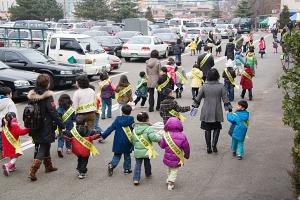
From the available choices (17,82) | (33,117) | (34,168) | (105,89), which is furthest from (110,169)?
(17,82)

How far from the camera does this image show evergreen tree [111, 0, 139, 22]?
6844cm

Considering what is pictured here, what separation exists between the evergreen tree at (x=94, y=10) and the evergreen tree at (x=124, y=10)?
1819mm

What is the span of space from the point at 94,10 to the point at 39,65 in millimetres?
54522

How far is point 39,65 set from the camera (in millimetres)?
17625

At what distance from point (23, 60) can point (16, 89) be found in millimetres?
3084

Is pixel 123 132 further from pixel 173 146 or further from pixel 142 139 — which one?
pixel 173 146

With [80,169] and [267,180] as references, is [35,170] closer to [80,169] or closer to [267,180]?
[80,169]

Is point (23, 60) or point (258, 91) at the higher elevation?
point (23, 60)

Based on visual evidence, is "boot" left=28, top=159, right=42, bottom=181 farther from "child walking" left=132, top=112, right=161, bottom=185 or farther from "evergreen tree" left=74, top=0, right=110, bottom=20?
"evergreen tree" left=74, top=0, right=110, bottom=20

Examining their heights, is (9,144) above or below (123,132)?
below

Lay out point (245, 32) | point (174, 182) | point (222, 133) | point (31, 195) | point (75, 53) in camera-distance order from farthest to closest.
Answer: point (245, 32) → point (75, 53) → point (222, 133) → point (174, 182) → point (31, 195)

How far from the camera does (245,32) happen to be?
67.0 meters

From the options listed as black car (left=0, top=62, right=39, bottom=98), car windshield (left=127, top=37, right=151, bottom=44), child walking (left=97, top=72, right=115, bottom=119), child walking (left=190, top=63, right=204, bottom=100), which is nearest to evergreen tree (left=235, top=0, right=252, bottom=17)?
car windshield (left=127, top=37, right=151, bottom=44)

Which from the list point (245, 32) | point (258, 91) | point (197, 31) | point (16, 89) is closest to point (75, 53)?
point (16, 89)
